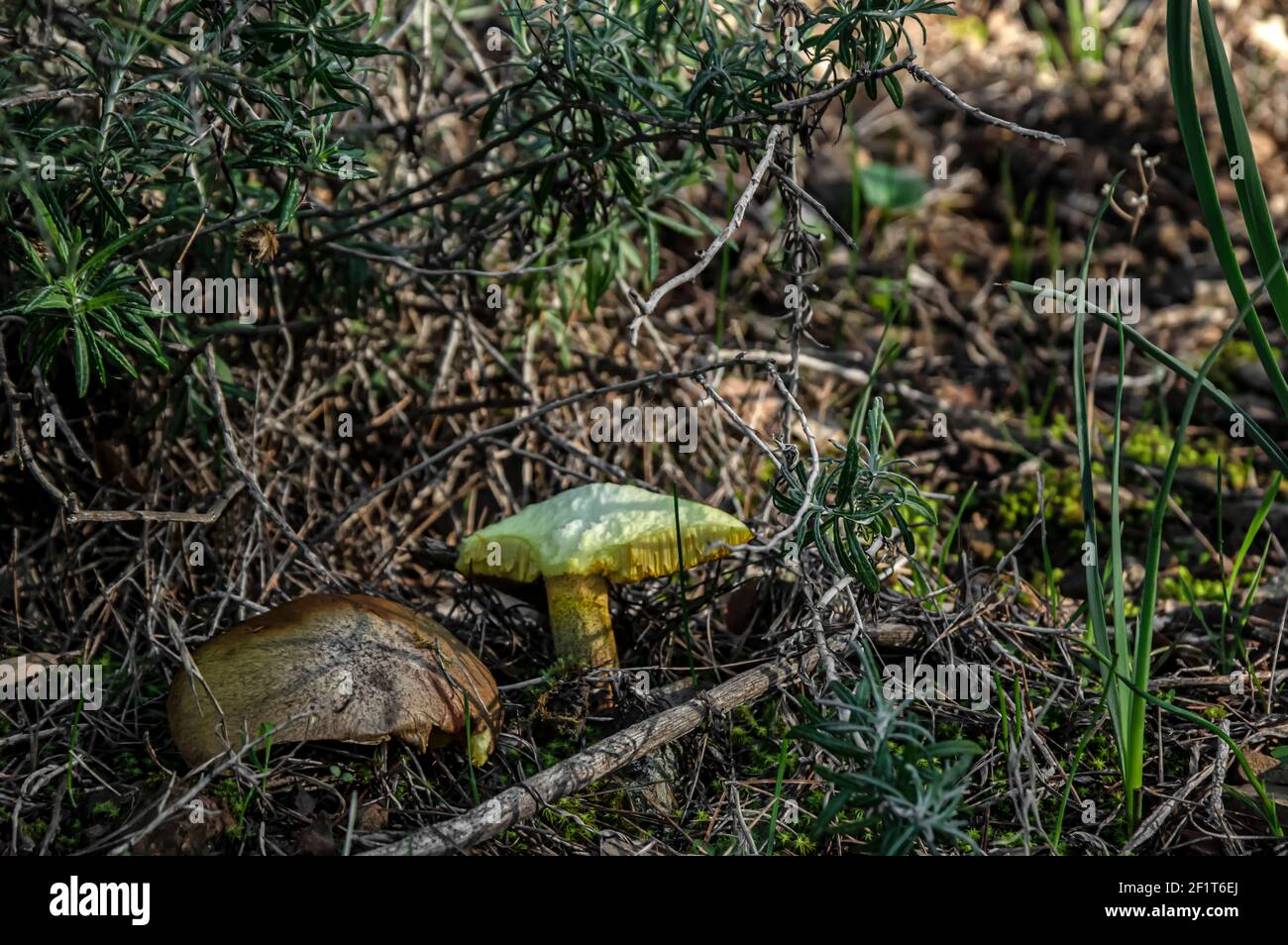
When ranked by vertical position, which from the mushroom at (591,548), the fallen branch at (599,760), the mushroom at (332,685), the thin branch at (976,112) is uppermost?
the thin branch at (976,112)

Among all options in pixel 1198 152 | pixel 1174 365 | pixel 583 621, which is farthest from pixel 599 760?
pixel 1198 152

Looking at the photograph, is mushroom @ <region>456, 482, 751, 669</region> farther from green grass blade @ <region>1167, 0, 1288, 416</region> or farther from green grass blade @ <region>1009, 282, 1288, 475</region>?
green grass blade @ <region>1167, 0, 1288, 416</region>

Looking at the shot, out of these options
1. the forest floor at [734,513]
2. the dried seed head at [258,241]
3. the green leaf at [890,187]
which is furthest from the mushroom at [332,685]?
the green leaf at [890,187]

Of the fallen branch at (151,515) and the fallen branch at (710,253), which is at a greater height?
the fallen branch at (710,253)

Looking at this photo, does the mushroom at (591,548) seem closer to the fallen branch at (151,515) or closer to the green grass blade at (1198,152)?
the fallen branch at (151,515)

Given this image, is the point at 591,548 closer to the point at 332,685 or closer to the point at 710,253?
Result: the point at 332,685

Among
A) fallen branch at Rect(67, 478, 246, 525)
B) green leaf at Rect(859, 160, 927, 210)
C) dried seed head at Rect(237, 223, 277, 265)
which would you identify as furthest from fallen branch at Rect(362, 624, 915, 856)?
green leaf at Rect(859, 160, 927, 210)

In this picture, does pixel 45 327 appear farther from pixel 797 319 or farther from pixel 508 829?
pixel 797 319

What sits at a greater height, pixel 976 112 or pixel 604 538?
pixel 976 112
